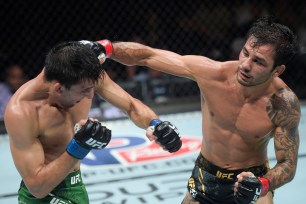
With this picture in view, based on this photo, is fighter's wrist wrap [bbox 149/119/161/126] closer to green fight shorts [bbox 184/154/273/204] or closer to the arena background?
green fight shorts [bbox 184/154/273/204]

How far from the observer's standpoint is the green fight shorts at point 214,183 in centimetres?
217

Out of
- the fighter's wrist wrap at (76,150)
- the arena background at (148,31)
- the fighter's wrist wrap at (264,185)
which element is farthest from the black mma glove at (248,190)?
the arena background at (148,31)

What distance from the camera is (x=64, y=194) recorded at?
198cm

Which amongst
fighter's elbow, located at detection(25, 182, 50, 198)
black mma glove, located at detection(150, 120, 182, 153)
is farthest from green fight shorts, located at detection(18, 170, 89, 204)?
black mma glove, located at detection(150, 120, 182, 153)

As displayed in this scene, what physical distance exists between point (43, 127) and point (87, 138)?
240 mm

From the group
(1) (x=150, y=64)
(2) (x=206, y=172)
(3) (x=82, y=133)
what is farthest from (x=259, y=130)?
(3) (x=82, y=133)

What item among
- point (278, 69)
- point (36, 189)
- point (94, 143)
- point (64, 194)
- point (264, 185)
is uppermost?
point (278, 69)

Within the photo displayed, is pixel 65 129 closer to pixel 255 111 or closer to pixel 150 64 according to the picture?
pixel 150 64

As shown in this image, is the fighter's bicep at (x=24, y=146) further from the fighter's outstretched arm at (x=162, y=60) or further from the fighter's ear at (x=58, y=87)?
the fighter's outstretched arm at (x=162, y=60)

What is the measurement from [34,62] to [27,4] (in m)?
0.56

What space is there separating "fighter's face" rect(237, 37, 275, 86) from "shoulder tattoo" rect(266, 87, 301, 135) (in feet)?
0.45

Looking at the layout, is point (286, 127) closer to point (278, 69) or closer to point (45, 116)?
point (278, 69)

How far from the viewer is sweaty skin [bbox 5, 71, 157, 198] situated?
5.82 ft

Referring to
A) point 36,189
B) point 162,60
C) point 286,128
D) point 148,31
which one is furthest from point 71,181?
point 148,31
